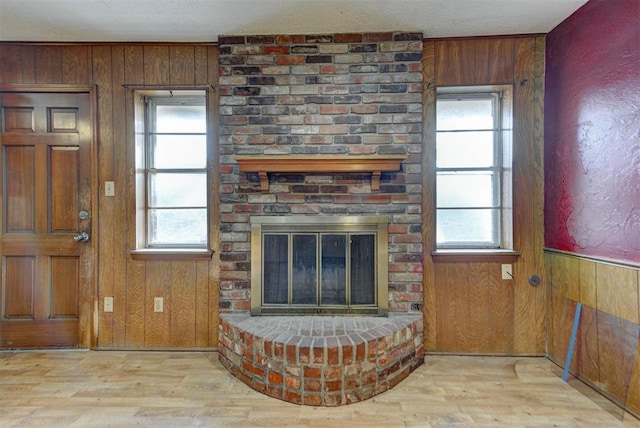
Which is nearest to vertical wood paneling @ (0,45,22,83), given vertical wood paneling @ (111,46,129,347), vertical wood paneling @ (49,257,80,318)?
vertical wood paneling @ (111,46,129,347)

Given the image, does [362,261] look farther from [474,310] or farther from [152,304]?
[152,304]

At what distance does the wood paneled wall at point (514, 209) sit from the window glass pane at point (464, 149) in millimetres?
154

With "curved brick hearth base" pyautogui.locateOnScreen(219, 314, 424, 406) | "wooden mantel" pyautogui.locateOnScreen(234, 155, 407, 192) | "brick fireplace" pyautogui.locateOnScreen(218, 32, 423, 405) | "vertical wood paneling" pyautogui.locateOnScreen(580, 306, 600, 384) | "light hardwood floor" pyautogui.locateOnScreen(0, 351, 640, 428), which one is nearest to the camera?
"light hardwood floor" pyautogui.locateOnScreen(0, 351, 640, 428)

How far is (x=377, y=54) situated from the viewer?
2.21m

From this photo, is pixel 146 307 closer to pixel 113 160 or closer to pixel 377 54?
pixel 113 160

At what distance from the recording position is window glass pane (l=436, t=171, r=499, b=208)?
242 cm

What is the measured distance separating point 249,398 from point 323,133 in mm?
1739

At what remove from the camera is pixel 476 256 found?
229 cm

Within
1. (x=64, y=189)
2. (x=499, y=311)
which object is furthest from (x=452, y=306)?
(x=64, y=189)

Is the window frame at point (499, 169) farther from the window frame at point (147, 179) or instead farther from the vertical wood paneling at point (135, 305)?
the vertical wood paneling at point (135, 305)

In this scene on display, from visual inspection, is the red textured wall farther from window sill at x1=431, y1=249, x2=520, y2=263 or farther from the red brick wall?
the red brick wall

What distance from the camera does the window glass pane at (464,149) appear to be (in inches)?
95.1

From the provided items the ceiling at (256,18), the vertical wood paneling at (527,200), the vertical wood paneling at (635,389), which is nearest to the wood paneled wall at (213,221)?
the vertical wood paneling at (527,200)

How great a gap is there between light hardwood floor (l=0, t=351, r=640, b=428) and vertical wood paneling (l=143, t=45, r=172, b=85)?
2.06 metres
